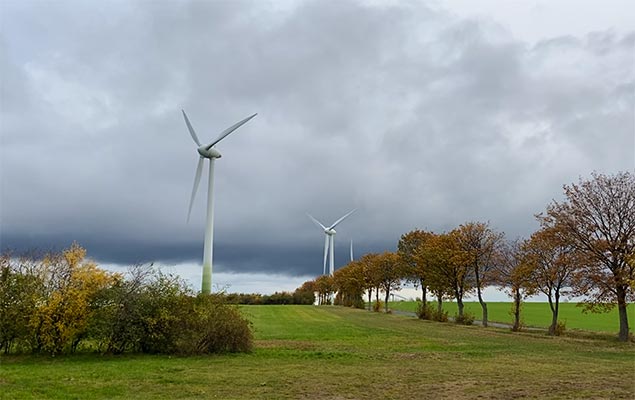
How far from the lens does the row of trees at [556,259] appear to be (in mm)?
36406

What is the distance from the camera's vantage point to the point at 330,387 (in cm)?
1753

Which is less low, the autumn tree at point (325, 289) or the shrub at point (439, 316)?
the autumn tree at point (325, 289)

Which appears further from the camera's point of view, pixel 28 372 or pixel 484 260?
pixel 484 260

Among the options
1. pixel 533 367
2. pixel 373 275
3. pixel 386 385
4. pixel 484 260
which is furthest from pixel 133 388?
pixel 373 275

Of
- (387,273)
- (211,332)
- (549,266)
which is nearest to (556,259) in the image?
(549,266)

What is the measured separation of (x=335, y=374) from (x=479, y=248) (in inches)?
1652

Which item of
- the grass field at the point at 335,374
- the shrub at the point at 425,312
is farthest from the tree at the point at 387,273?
the grass field at the point at 335,374

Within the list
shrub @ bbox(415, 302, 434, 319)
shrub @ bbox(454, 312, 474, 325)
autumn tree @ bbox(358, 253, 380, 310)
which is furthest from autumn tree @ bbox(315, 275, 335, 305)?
shrub @ bbox(454, 312, 474, 325)

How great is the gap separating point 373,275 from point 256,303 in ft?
134

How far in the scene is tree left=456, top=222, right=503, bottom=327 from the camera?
58.7 m

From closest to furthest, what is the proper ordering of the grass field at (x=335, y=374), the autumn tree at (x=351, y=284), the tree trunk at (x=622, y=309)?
1. the grass field at (x=335, y=374)
2. the tree trunk at (x=622, y=309)
3. the autumn tree at (x=351, y=284)

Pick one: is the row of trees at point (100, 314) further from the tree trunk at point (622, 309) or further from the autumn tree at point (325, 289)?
the autumn tree at point (325, 289)

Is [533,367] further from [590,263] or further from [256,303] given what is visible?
[256,303]

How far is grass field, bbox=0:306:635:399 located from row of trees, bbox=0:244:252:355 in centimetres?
99
